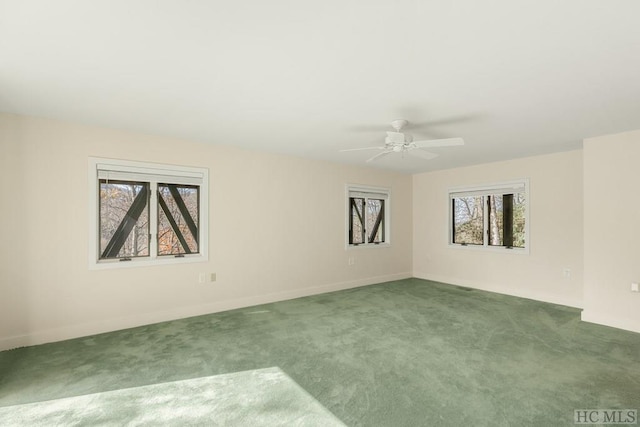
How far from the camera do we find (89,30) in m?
1.68

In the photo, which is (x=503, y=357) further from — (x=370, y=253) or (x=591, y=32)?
(x=370, y=253)

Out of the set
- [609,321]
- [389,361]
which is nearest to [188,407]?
[389,361]

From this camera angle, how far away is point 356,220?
236 inches

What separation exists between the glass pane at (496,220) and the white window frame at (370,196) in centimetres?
187

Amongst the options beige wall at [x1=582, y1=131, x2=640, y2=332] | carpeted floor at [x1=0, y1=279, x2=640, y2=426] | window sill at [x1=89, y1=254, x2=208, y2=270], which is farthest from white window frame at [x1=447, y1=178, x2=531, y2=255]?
window sill at [x1=89, y1=254, x2=208, y2=270]

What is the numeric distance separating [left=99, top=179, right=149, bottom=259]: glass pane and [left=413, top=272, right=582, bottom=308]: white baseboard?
5.28 meters

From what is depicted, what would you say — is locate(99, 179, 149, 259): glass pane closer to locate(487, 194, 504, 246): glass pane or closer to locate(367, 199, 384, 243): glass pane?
locate(367, 199, 384, 243): glass pane

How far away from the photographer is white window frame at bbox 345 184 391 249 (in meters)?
5.66

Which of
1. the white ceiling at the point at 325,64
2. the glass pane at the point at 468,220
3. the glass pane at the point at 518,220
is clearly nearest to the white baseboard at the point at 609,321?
the glass pane at the point at 518,220

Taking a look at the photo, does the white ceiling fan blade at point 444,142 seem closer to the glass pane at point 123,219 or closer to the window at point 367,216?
the window at point 367,216

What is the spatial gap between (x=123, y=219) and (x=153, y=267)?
0.68 metres

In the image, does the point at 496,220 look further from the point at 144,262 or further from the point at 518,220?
the point at 144,262

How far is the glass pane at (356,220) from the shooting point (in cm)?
591

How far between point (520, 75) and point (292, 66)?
165cm
